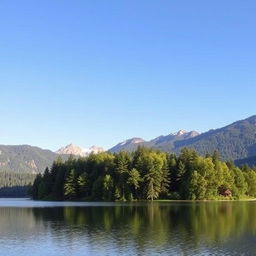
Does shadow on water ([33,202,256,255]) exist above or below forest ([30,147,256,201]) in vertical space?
below

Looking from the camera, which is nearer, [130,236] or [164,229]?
[130,236]

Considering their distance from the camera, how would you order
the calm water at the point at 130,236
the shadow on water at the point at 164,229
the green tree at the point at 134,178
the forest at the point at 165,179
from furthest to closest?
the green tree at the point at 134,178, the forest at the point at 165,179, the shadow on water at the point at 164,229, the calm water at the point at 130,236

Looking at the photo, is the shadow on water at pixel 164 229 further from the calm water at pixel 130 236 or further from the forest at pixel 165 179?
the forest at pixel 165 179

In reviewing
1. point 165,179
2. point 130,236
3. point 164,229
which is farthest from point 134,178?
point 130,236

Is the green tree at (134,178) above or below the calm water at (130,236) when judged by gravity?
above

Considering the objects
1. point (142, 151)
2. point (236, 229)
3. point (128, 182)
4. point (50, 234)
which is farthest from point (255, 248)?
point (142, 151)

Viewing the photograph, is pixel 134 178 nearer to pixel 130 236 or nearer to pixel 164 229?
pixel 164 229

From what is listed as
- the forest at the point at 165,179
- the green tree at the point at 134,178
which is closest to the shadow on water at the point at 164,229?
the forest at the point at 165,179

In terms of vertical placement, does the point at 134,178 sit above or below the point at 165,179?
above

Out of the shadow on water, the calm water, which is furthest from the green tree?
the calm water

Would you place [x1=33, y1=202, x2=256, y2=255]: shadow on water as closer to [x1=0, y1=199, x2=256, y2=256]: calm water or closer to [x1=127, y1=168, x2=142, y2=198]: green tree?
[x1=0, y1=199, x2=256, y2=256]: calm water

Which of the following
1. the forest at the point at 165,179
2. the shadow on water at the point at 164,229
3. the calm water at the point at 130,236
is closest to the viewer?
the calm water at the point at 130,236

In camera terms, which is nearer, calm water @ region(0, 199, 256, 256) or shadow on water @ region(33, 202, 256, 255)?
calm water @ region(0, 199, 256, 256)

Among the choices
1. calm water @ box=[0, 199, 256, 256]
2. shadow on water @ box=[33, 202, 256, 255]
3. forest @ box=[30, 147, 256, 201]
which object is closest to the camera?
calm water @ box=[0, 199, 256, 256]
